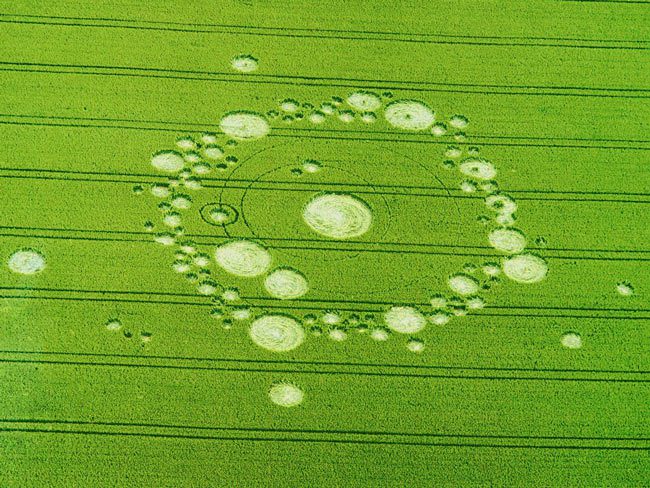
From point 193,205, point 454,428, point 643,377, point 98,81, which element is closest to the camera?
point 454,428

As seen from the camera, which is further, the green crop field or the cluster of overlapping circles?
the cluster of overlapping circles

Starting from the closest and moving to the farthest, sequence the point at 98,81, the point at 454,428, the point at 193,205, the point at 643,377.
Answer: the point at 454,428
the point at 643,377
the point at 193,205
the point at 98,81

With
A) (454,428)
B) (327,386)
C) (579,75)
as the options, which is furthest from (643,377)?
(579,75)

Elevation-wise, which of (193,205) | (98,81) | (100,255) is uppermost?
(98,81)

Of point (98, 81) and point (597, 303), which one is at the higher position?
point (98, 81)

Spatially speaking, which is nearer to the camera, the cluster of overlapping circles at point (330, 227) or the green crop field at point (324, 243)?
the green crop field at point (324, 243)

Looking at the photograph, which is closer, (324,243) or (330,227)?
(324,243)

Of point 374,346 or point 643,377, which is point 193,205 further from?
point 643,377

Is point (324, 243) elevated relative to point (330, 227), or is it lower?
lower
